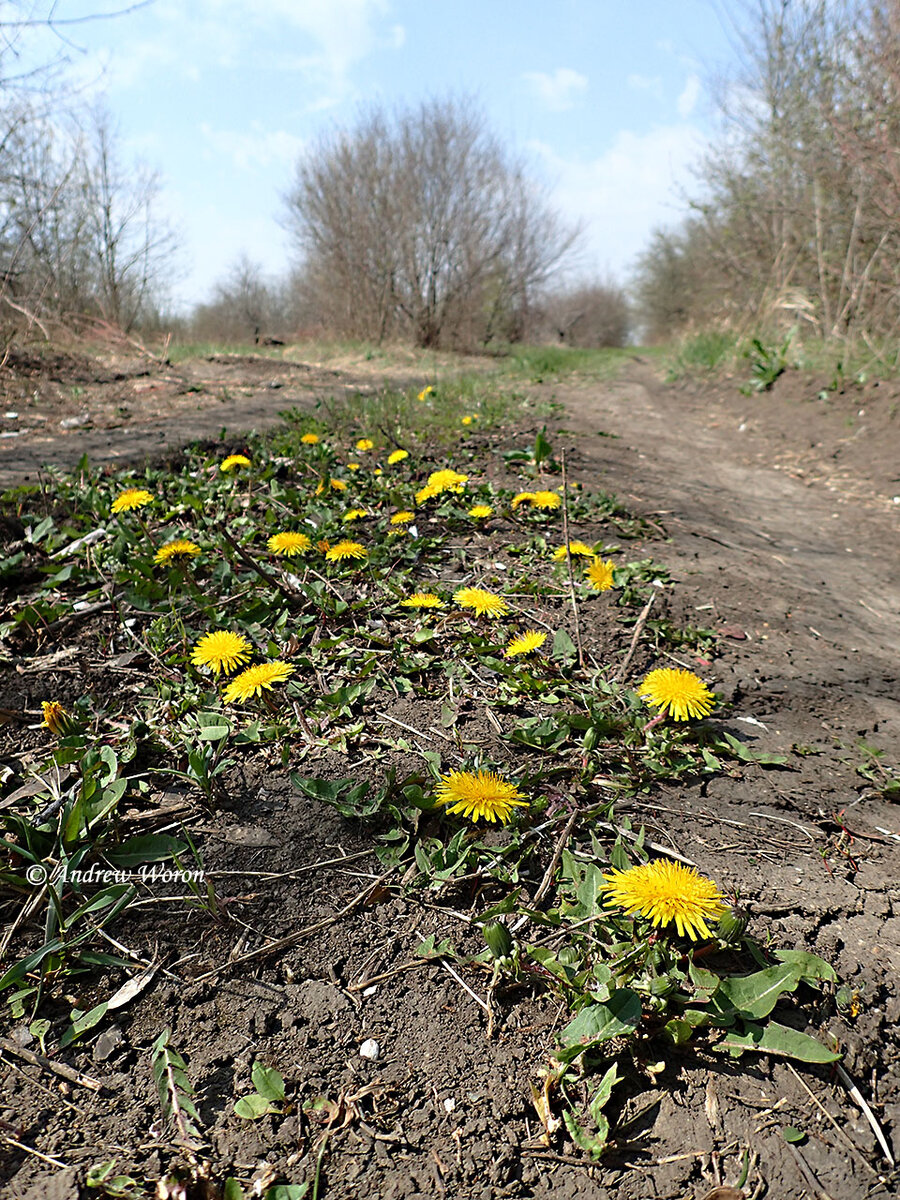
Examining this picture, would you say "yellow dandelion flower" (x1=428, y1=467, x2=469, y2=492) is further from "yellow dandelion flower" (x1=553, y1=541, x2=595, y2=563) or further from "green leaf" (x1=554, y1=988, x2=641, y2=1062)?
"green leaf" (x1=554, y1=988, x2=641, y2=1062)

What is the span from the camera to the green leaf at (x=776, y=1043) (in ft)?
3.14

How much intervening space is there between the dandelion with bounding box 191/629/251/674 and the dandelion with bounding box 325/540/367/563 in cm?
59

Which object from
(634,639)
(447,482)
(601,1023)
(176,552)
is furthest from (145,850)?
(447,482)

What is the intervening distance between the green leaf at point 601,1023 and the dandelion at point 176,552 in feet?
5.85

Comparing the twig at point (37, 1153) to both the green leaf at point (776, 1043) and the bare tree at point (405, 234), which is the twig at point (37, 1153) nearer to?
the green leaf at point (776, 1043)

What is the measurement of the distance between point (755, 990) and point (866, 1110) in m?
0.18

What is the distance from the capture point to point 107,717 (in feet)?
5.48

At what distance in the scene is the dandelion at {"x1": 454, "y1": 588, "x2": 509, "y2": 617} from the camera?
1997 millimetres

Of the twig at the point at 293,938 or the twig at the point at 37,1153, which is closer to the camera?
the twig at the point at 37,1153

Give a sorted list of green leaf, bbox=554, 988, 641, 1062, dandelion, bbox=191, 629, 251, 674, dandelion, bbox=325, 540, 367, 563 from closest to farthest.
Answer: green leaf, bbox=554, 988, 641, 1062 → dandelion, bbox=191, 629, 251, 674 → dandelion, bbox=325, 540, 367, 563

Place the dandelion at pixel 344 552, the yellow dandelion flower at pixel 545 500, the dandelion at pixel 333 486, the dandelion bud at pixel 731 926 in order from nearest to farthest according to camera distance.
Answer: the dandelion bud at pixel 731 926
the dandelion at pixel 344 552
the yellow dandelion flower at pixel 545 500
the dandelion at pixel 333 486

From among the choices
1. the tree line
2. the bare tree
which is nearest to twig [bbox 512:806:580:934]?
the tree line

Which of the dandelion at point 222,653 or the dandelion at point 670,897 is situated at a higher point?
the dandelion at point 222,653

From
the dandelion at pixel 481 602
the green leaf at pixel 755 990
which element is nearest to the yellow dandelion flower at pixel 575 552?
the dandelion at pixel 481 602
